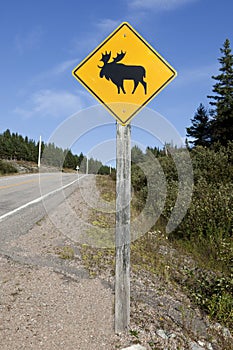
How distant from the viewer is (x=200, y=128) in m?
43.4

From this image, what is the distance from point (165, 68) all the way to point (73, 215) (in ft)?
20.5

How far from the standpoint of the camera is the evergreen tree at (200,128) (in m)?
42.1

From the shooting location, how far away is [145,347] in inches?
112

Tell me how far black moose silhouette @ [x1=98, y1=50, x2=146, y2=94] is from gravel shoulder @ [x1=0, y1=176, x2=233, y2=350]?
99.3 inches

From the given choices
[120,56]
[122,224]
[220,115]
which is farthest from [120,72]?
[220,115]

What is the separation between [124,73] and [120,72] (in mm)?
40

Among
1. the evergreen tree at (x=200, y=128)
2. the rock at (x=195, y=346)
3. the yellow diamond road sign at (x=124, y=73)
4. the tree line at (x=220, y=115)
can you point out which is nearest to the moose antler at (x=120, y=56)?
the yellow diamond road sign at (x=124, y=73)

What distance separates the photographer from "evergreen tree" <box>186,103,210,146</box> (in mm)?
42062

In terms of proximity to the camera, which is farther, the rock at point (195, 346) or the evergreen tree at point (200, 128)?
the evergreen tree at point (200, 128)

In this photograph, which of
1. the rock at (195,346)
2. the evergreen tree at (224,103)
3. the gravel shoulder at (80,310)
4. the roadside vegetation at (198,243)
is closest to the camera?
the gravel shoulder at (80,310)

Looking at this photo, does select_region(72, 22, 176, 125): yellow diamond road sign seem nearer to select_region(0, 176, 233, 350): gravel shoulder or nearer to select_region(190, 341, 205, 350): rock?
select_region(0, 176, 233, 350): gravel shoulder

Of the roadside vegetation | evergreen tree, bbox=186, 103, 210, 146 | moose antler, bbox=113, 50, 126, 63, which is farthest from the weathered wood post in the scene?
evergreen tree, bbox=186, 103, 210, 146

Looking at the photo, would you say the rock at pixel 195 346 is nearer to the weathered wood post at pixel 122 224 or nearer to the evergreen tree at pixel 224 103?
the weathered wood post at pixel 122 224

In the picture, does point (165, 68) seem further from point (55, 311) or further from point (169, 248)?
point (169, 248)
